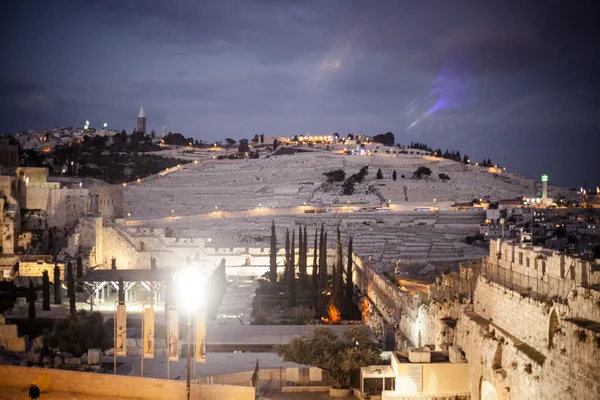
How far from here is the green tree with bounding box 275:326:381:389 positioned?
17500mm

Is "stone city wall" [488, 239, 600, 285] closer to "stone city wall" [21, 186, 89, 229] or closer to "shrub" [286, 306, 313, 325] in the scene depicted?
"shrub" [286, 306, 313, 325]

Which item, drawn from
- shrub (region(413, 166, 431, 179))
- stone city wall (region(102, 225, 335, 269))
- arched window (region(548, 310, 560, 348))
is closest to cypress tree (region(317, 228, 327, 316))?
stone city wall (region(102, 225, 335, 269))

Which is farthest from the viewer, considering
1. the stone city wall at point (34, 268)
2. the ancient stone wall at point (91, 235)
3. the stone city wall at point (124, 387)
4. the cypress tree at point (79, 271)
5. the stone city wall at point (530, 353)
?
the ancient stone wall at point (91, 235)

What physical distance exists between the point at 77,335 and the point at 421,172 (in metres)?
57.5

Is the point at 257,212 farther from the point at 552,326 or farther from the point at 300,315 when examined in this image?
the point at 552,326

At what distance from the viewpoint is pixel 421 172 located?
76.1 meters

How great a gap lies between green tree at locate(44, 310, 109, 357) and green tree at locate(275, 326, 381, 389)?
7.02 m

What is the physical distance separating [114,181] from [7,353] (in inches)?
2104

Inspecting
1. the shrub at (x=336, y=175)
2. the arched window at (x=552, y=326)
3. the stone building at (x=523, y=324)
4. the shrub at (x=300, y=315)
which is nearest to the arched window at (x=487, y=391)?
the stone building at (x=523, y=324)

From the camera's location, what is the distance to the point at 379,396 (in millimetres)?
16469

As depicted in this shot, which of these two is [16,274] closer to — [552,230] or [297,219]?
[297,219]

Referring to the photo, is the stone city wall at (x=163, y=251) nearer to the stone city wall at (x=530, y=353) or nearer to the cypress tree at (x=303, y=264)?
the cypress tree at (x=303, y=264)

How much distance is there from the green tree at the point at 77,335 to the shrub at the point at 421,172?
55.0 meters

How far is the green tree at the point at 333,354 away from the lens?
57.4ft
